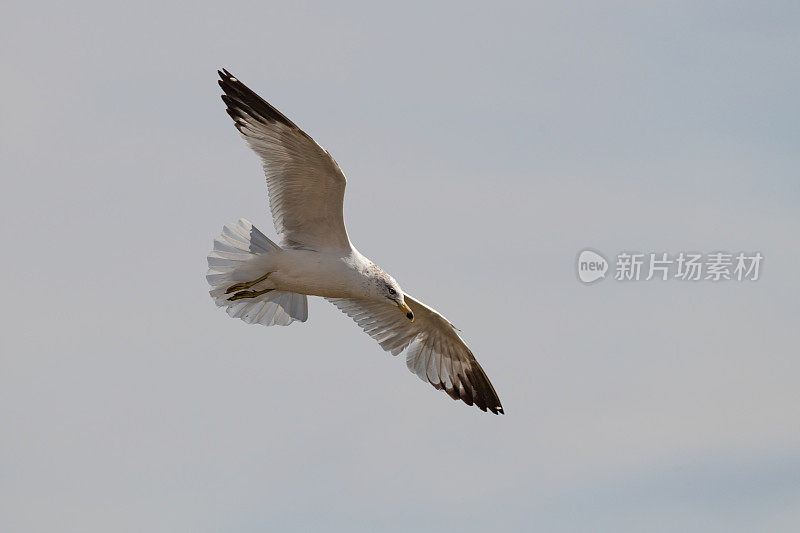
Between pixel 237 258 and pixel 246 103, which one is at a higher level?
pixel 246 103

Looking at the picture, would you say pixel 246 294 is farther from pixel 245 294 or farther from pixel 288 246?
pixel 288 246

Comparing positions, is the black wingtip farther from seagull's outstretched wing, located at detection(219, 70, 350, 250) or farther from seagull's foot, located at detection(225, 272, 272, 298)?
seagull's foot, located at detection(225, 272, 272, 298)

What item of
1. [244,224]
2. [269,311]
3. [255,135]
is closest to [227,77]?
[255,135]

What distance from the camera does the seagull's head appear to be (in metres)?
13.8

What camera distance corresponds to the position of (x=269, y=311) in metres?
14.7

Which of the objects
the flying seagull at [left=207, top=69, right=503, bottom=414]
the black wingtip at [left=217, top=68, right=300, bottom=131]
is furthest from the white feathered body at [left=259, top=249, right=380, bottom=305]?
the black wingtip at [left=217, top=68, right=300, bottom=131]

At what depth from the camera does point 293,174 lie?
1355cm

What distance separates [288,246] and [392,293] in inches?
47.9

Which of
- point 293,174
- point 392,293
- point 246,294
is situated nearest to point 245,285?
point 246,294

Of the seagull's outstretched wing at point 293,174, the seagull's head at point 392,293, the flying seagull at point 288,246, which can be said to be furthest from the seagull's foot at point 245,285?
the seagull's head at point 392,293

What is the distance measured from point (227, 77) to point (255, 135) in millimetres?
661

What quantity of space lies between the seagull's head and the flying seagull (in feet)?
0.03

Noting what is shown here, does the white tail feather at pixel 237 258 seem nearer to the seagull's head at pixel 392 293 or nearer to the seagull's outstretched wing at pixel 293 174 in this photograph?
the seagull's outstretched wing at pixel 293 174

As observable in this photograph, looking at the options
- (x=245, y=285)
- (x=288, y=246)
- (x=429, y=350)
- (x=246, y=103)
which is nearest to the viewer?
(x=246, y=103)
